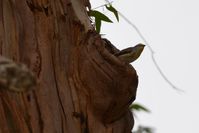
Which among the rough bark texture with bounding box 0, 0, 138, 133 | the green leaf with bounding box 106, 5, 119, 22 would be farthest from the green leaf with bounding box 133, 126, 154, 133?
the rough bark texture with bounding box 0, 0, 138, 133

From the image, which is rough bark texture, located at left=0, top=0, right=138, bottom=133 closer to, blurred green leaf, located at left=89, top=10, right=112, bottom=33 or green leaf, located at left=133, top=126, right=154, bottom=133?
blurred green leaf, located at left=89, top=10, right=112, bottom=33

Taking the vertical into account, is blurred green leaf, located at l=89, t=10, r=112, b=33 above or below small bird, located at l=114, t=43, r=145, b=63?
above

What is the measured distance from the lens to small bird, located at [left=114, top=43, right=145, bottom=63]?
3.07 ft

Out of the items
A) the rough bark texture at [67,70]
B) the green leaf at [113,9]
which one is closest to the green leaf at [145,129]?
the green leaf at [113,9]

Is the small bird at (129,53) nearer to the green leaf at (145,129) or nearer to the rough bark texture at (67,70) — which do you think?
the rough bark texture at (67,70)

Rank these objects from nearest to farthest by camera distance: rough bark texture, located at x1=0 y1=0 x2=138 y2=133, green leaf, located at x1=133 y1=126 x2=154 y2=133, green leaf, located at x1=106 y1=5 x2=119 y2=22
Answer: rough bark texture, located at x1=0 y1=0 x2=138 y2=133
green leaf, located at x1=106 y1=5 x2=119 y2=22
green leaf, located at x1=133 y1=126 x2=154 y2=133

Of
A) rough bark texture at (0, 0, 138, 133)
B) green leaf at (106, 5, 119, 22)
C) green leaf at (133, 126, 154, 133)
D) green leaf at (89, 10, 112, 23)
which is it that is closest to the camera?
rough bark texture at (0, 0, 138, 133)

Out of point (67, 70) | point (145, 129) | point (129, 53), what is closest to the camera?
point (67, 70)

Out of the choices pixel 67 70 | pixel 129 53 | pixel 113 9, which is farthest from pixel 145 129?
pixel 67 70

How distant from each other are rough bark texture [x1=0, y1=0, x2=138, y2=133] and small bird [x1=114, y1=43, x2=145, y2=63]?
0.03 metres

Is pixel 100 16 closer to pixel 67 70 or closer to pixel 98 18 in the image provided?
pixel 98 18

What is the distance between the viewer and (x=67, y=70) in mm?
891

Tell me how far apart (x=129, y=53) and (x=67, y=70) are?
0.63ft

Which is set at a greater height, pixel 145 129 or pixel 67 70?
pixel 67 70
